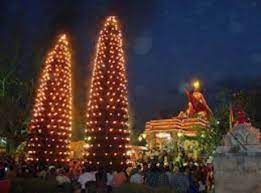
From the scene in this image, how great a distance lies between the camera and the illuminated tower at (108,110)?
2458 cm

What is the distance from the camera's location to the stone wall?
37.8 feet

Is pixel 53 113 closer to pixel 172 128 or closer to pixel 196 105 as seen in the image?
pixel 172 128

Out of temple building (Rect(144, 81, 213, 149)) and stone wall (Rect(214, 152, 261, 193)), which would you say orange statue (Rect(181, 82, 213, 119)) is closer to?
temple building (Rect(144, 81, 213, 149))

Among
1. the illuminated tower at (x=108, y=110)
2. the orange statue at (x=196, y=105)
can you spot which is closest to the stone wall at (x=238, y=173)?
the illuminated tower at (x=108, y=110)

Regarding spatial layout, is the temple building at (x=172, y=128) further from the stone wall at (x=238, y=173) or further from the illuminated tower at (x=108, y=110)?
the stone wall at (x=238, y=173)

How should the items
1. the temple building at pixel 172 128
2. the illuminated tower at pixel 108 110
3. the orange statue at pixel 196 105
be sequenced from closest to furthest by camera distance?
the illuminated tower at pixel 108 110
the temple building at pixel 172 128
the orange statue at pixel 196 105

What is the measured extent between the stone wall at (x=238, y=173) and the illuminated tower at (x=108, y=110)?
42.8ft

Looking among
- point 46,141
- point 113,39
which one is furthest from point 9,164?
point 113,39

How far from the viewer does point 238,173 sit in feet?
38.2

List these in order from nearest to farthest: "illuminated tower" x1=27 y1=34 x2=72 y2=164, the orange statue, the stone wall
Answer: the stone wall, "illuminated tower" x1=27 y1=34 x2=72 y2=164, the orange statue

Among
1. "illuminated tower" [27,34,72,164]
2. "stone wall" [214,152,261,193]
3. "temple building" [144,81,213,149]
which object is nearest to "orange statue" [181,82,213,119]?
"temple building" [144,81,213,149]

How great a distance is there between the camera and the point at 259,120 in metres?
41.2

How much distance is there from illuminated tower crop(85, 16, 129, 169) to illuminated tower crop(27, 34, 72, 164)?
10.3 ft

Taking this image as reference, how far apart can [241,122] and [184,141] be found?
33622 mm
